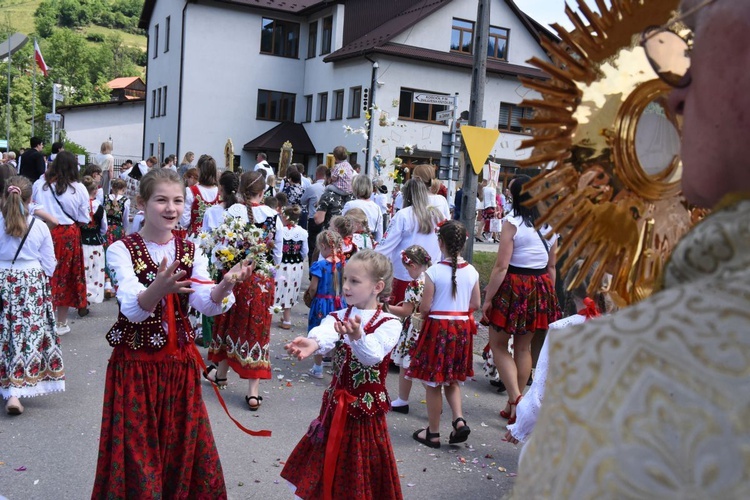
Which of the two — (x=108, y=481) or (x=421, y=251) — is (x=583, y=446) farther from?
(x=421, y=251)

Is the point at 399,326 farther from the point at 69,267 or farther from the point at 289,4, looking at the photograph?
the point at 289,4

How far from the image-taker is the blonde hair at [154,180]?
13.3 feet

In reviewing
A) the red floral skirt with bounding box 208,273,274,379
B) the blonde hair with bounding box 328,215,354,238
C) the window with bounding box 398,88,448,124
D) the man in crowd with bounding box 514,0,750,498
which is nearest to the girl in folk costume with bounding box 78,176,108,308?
the red floral skirt with bounding box 208,273,274,379

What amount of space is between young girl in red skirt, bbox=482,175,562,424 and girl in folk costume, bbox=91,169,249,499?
9.43ft

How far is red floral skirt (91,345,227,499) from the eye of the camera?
378cm

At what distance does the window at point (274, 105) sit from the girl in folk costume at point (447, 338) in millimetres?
28010

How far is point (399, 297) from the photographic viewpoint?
296 inches

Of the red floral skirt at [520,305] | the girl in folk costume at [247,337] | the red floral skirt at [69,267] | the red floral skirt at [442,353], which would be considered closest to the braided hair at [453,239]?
the red floral skirt at [442,353]

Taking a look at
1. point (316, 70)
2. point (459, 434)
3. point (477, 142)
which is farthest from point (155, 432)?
point (316, 70)

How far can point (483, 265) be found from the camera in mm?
14570

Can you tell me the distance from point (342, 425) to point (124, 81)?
88.4 meters

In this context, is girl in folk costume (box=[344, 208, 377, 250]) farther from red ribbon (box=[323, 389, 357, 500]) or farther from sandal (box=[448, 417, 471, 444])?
red ribbon (box=[323, 389, 357, 500])

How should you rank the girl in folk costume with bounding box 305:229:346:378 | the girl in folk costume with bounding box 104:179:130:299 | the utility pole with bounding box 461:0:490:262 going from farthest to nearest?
the girl in folk costume with bounding box 104:179:130:299, the utility pole with bounding box 461:0:490:262, the girl in folk costume with bounding box 305:229:346:378

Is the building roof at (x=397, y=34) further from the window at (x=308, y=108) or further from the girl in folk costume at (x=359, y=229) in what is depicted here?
the girl in folk costume at (x=359, y=229)
